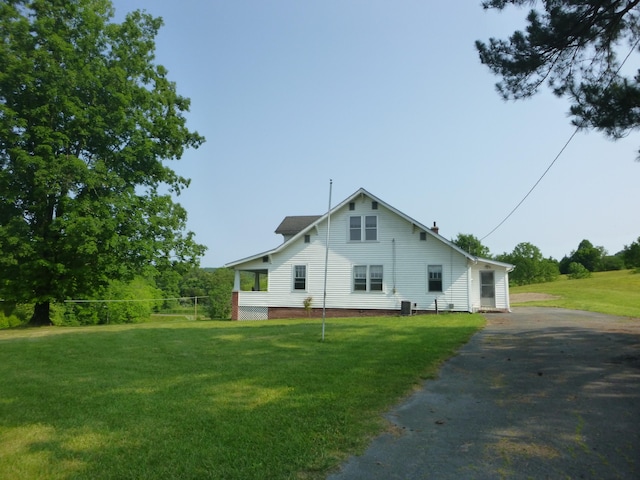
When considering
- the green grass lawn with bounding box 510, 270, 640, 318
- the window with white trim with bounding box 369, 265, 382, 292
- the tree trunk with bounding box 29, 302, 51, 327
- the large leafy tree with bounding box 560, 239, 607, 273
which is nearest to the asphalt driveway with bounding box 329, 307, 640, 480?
the window with white trim with bounding box 369, 265, 382, 292

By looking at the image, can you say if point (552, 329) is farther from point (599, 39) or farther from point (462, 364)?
point (599, 39)

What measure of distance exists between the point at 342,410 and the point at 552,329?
9.97 meters

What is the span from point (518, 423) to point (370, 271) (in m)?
18.8

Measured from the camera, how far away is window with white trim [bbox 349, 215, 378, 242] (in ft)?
76.5

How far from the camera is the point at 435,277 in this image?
73.6ft

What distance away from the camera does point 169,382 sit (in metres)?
6.54

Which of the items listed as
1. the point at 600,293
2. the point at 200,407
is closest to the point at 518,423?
the point at 200,407

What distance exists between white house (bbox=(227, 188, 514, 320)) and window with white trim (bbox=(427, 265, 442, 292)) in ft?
0.16

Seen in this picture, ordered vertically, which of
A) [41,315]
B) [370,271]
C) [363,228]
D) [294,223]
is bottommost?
[41,315]

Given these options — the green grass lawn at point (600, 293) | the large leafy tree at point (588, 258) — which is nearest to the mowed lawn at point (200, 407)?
the green grass lawn at point (600, 293)

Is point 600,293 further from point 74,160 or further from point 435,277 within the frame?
point 74,160

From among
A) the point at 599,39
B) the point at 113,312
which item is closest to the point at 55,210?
the point at 599,39

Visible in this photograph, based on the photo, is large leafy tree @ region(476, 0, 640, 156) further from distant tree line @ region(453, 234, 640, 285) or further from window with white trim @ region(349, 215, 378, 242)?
distant tree line @ region(453, 234, 640, 285)

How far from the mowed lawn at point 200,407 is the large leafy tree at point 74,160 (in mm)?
10030
